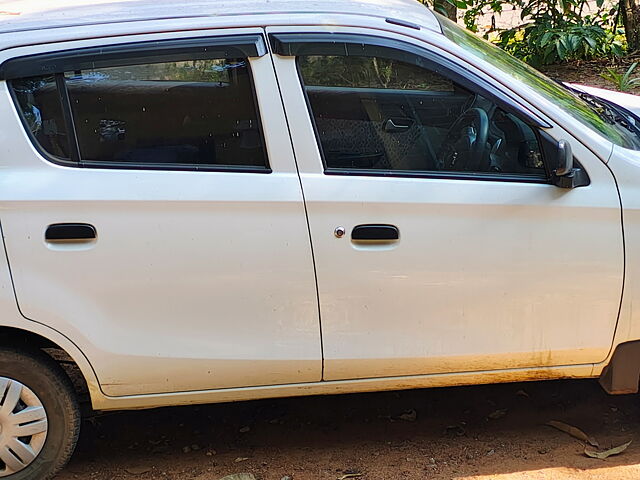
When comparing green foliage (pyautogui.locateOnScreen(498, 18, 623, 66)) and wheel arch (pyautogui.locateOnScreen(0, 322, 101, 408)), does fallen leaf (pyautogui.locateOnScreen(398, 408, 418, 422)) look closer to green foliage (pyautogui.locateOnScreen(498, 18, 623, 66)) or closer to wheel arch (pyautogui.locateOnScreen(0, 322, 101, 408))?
wheel arch (pyautogui.locateOnScreen(0, 322, 101, 408))

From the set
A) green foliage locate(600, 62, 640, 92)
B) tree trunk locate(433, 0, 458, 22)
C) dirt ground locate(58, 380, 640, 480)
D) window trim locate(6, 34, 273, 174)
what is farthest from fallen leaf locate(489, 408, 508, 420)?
green foliage locate(600, 62, 640, 92)

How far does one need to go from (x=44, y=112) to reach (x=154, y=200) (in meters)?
0.53

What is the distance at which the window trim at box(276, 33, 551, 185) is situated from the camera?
310 cm

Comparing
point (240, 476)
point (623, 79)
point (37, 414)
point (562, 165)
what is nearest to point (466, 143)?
point (562, 165)

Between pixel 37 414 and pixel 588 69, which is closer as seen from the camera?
pixel 37 414

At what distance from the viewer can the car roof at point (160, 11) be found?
3119mm

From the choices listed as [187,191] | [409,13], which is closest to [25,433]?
[187,191]

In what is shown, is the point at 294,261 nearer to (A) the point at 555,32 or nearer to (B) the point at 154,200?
(B) the point at 154,200

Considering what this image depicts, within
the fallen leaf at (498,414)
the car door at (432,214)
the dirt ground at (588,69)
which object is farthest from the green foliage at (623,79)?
the car door at (432,214)

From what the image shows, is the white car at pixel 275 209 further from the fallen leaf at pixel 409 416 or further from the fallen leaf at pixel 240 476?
the fallen leaf at pixel 409 416

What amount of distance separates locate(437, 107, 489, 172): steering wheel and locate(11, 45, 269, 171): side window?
716 millimetres

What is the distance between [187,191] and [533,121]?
4.39 feet

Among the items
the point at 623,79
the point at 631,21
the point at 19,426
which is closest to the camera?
the point at 19,426

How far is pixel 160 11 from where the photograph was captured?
318 centimetres
